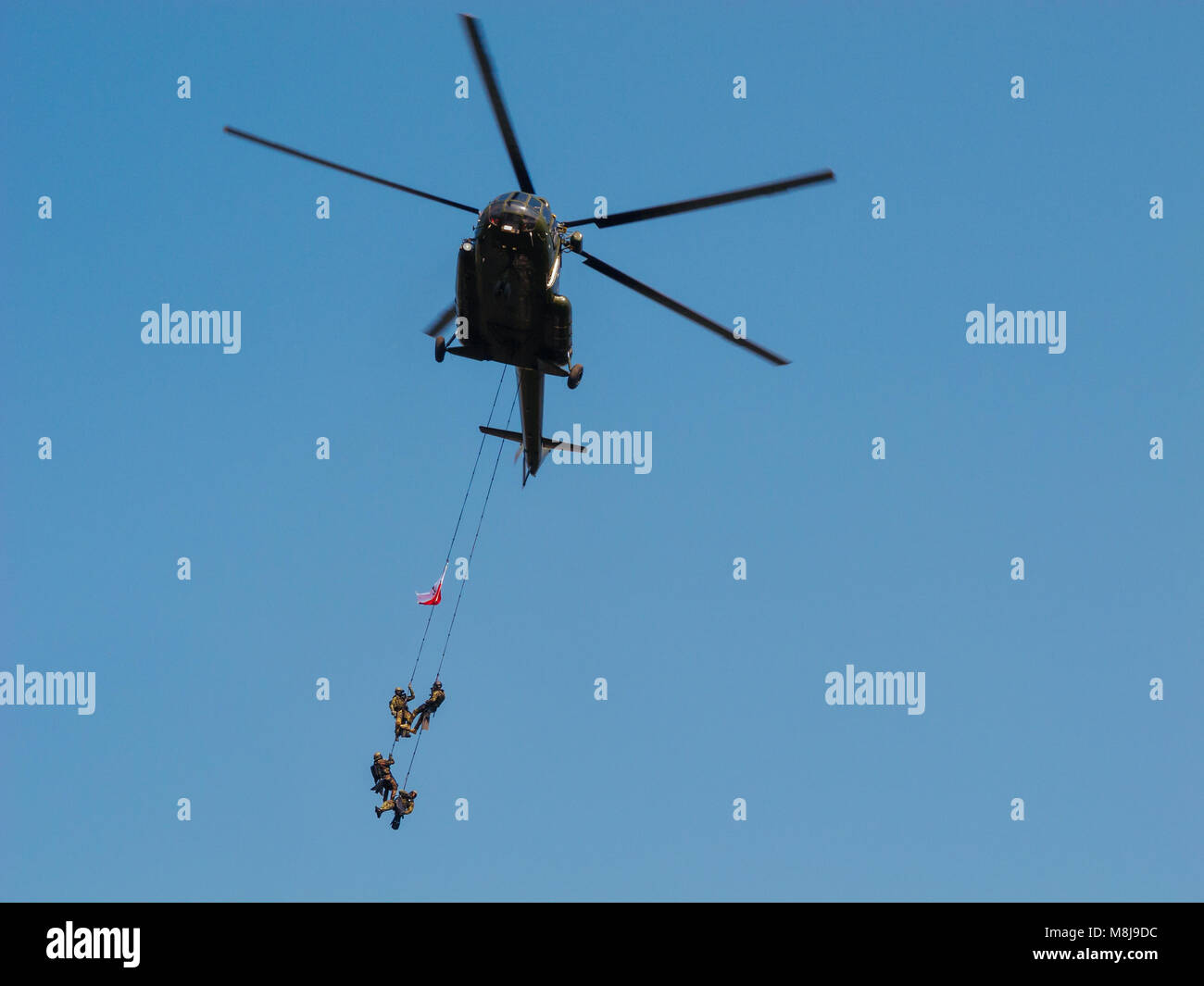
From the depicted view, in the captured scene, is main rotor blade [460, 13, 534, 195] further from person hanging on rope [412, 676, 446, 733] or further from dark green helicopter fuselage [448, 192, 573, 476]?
person hanging on rope [412, 676, 446, 733]

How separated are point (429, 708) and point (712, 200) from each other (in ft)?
42.5

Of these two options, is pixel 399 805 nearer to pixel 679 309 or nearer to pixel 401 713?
pixel 401 713

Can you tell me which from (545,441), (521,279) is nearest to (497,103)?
(521,279)

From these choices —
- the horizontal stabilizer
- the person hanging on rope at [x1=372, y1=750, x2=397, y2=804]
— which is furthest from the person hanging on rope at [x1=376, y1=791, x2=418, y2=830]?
the horizontal stabilizer

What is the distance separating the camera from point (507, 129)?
23625 mm

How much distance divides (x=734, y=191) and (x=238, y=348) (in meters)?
18.1

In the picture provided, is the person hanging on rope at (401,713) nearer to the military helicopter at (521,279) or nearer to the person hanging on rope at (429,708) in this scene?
the person hanging on rope at (429,708)

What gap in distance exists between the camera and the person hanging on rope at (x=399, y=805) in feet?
95.3

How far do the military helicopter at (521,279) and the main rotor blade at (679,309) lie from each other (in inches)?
0.6

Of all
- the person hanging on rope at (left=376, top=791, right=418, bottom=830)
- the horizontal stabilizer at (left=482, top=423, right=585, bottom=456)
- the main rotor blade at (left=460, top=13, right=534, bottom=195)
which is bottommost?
the person hanging on rope at (left=376, top=791, right=418, bottom=830)

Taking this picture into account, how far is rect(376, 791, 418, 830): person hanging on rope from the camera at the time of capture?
95.3 ft

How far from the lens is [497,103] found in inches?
899

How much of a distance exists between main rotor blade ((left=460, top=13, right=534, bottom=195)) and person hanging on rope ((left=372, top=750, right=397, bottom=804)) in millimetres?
12089
